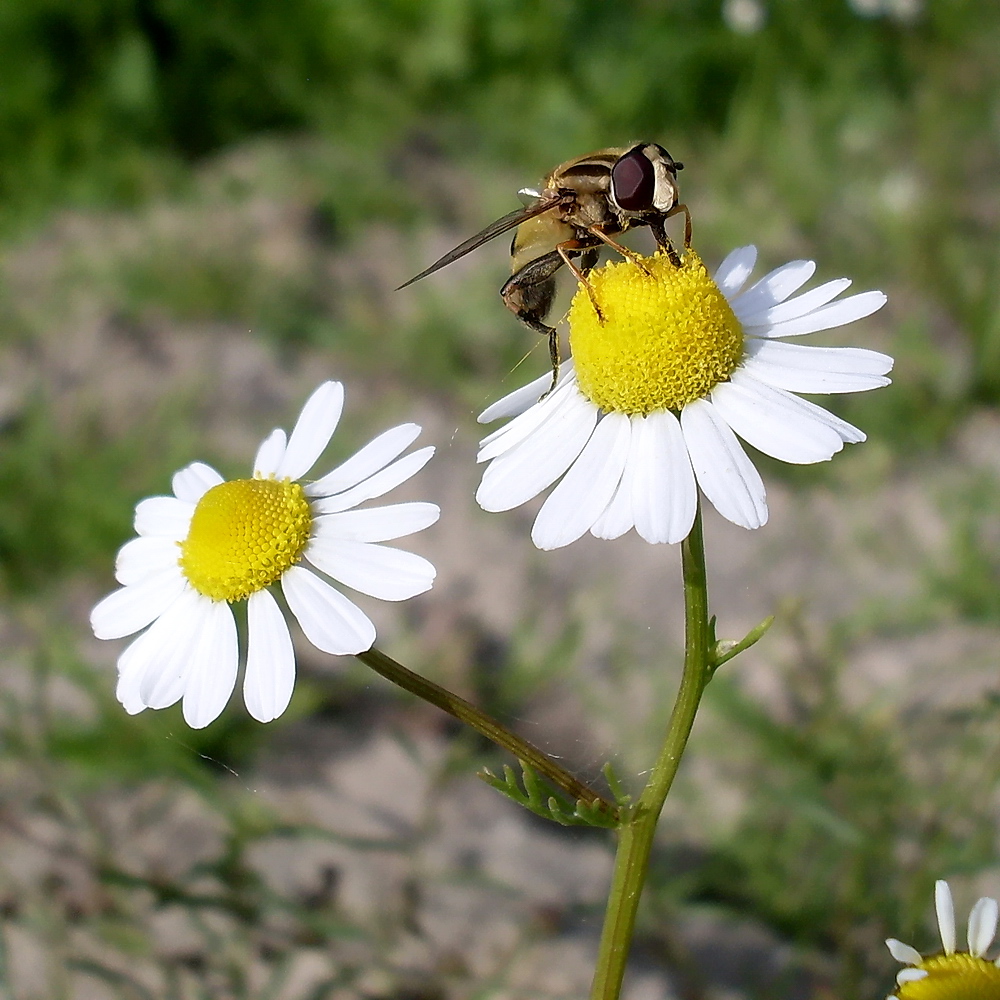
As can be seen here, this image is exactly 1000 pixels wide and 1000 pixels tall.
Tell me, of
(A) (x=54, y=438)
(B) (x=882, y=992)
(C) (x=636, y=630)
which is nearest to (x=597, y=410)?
(B) (x=882, y=992)

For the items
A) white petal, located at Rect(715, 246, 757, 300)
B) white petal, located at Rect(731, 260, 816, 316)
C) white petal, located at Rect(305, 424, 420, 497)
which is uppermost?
white petal, located at Rect(715, 246, 757, 300)

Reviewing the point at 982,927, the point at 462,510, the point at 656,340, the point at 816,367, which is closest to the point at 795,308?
the point at 816,367

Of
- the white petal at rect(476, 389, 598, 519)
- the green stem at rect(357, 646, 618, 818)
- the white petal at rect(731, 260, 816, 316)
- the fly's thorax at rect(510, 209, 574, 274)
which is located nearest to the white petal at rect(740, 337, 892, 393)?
the white petal at rect(731, 260, 816, 316)

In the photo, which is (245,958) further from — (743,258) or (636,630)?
(743,258)

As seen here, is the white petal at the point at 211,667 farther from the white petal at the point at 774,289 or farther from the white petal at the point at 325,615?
the white petal at the point at 774,289

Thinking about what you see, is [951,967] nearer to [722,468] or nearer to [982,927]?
[982,927]

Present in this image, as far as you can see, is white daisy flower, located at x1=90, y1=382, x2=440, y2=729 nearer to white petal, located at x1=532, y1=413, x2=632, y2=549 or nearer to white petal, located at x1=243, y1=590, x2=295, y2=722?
white petal, located at x1=243, y1=590, x2=295, y2=722
